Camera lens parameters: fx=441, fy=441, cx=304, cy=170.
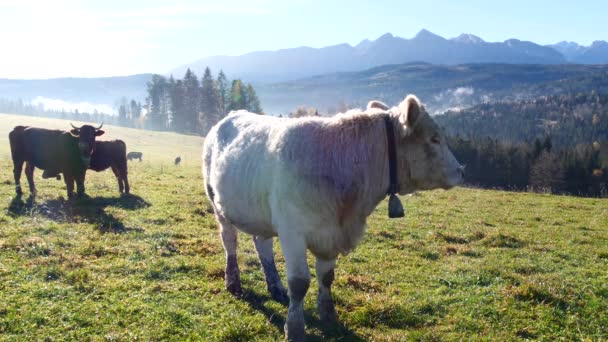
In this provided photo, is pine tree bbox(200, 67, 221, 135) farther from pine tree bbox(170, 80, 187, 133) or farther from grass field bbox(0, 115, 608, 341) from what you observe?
grass field bbox(0, 115, 608, 341)

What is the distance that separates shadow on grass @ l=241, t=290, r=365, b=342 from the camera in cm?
573

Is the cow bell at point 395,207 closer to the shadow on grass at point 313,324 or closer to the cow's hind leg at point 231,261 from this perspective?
the shadow on grass at point 313,324

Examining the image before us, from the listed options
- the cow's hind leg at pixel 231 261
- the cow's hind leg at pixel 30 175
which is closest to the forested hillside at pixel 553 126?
the cow's hind leg at pixel 30 175

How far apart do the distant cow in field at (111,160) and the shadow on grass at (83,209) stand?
5.61 ft

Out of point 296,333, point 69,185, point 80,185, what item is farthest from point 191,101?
point 296,333

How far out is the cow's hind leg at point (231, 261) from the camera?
712cm

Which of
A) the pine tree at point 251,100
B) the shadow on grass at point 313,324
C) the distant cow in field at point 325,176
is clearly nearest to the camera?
the distant cow in field at point 325,176

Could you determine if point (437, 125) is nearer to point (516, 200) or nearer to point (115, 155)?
point (115, 155)

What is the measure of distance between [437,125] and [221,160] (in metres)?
3.05

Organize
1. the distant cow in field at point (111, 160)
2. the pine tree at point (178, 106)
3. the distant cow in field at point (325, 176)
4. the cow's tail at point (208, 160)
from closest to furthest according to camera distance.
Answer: the distant cow in field at point (325, 176)
the cow's tail at point (208, 160)
the distant cow in field at point (111, 160)
the pine tree at point (178, 106)

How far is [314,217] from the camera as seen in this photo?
5.07 m

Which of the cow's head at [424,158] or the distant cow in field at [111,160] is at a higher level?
the cow's head at [424,158]

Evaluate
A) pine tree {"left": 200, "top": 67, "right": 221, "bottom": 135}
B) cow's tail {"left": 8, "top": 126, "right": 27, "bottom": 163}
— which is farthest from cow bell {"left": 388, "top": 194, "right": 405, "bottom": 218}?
pine tree {"left": 200, "top": 67, "right": 221, "bottom": 135}

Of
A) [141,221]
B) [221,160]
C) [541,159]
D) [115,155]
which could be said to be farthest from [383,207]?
[541,159]
